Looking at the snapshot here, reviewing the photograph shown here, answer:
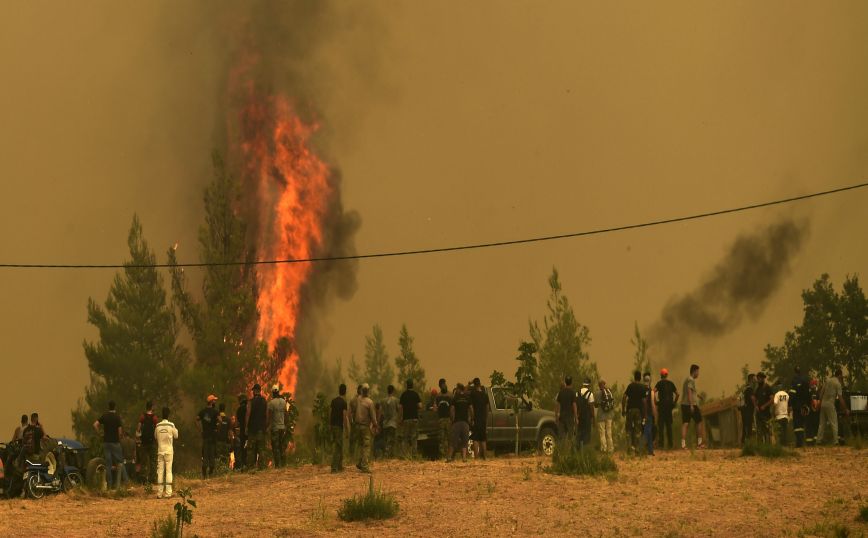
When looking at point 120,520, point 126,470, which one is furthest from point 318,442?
point 120,520

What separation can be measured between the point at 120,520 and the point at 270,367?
2990 centimetres

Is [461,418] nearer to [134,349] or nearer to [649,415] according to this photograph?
[649,415]

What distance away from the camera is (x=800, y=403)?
100 feet

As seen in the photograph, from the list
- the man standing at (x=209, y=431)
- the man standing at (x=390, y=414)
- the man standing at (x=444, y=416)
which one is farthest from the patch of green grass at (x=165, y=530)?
the man standing at (x=444, y=416)

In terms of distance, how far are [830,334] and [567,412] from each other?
48643mm

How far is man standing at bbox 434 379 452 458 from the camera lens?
2934cm

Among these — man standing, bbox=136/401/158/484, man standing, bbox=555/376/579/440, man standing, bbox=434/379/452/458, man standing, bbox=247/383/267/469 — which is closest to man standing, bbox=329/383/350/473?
man standing, bbox=247/383/267/469

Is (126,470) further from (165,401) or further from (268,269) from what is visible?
(165,401)

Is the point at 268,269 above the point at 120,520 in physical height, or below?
above

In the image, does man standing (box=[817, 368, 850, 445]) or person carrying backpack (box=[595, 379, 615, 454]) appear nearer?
person carrying backpack (box=[595, 379, 615, 454])

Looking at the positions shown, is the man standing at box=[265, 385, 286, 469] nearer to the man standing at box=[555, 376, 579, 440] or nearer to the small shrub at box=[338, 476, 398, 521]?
the man standing at box=[555, 376, 579, 440]

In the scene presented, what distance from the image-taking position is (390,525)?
22.0m

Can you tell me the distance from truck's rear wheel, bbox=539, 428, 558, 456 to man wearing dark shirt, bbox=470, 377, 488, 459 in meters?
1.86

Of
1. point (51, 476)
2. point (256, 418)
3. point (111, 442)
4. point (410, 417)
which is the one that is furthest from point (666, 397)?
point (51, 476)
